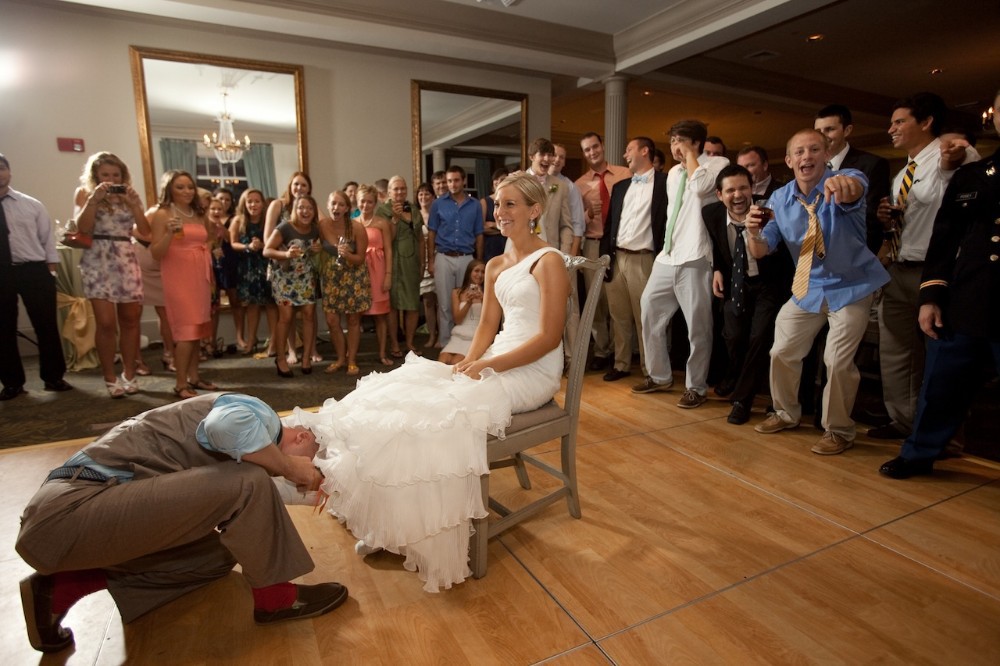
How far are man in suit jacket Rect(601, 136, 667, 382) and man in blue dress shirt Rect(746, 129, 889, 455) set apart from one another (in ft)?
3.18

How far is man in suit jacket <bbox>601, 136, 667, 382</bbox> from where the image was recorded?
3871 millimetres

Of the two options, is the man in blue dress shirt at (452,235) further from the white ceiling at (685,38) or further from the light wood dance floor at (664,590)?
the light wood dance floor at (664,590)

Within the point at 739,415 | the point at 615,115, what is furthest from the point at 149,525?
the point at 615,115

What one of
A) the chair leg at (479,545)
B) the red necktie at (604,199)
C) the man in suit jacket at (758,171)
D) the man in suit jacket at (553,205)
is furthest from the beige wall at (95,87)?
the chair leg at (479,545)

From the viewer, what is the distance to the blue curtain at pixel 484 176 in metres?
6.43

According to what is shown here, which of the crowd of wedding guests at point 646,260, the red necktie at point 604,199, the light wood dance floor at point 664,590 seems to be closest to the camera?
the light wood dance floor at point 664,590

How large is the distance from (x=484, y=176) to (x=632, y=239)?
313 centimetres

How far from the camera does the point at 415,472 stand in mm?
1596

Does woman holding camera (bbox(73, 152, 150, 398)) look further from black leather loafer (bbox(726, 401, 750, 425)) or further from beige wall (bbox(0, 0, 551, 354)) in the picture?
black leather loafer (bbox(726, 401, 750, 425))

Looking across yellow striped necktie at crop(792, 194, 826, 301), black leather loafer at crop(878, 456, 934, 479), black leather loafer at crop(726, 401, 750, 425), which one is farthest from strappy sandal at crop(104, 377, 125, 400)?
black leather loafer at crop(878, 456, 934, 479)

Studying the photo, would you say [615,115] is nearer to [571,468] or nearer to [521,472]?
[521,472]

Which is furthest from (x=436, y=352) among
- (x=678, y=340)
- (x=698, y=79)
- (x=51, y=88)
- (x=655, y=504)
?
(x=698, y=79)

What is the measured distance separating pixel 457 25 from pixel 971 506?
568 cm

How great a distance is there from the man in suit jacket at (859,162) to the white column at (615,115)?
409cm
